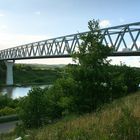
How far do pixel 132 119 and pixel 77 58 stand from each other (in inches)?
717

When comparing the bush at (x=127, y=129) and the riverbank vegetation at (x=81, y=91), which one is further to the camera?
the riverbank vegetation at (x=81, y=91)

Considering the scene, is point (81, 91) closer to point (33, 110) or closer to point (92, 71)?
point (92, 71)

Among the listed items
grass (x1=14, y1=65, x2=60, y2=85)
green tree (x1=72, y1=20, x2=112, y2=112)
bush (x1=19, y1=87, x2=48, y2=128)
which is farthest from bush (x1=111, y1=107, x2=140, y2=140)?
grass (x1=14, y1=65, x2=60, y2=85)

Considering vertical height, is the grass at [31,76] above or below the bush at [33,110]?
above

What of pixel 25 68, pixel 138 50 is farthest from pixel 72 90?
pixel 25 68

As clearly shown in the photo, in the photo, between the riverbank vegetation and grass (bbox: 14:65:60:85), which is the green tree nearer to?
the riverbank vegetation

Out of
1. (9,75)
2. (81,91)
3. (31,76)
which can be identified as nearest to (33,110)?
(81,91)

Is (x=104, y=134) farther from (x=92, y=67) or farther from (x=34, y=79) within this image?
(x=34, y=79)

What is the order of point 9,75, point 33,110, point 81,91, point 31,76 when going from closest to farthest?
point 33,110 < point 81,91 < point 9,75 < point 31,76

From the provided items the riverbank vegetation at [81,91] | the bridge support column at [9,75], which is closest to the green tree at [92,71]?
the riverbank vegetation at [81,91]

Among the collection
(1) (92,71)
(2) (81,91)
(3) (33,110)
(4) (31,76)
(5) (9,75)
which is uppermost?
(5) (9,75)

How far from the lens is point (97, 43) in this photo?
25688 millimetres

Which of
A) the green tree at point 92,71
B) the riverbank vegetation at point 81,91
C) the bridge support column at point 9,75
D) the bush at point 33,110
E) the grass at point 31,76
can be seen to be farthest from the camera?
the grass at point 31,76

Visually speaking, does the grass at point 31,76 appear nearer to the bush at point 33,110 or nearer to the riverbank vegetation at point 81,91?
the riverbank vegetation at point 81,91
